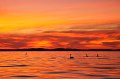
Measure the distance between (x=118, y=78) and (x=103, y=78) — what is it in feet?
7.31

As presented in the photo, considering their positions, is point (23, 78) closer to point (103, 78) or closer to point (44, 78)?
point (44, 78)

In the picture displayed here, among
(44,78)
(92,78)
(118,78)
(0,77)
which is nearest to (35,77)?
(44,78)

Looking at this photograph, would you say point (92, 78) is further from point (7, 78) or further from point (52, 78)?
point (7, 78)

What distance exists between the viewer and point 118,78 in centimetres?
5006

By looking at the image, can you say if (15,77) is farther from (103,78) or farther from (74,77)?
(103,78)

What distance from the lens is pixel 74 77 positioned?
51312 millimetres

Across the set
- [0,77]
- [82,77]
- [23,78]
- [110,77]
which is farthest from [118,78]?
[0,77]

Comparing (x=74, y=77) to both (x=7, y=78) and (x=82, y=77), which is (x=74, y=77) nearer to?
(x=82, y=77)

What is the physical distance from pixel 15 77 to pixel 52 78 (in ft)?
19.5

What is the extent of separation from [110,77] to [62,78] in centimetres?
773

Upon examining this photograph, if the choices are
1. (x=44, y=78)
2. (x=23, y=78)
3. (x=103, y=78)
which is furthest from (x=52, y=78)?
(x=103, y=78)

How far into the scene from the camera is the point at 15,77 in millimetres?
51469

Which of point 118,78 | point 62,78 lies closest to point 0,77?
point 62,78

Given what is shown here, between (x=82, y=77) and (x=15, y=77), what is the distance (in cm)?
1020
